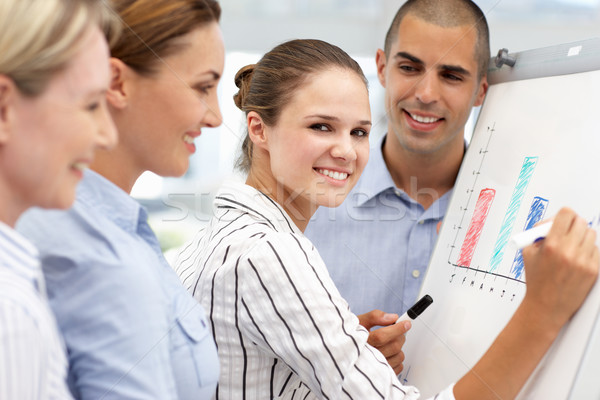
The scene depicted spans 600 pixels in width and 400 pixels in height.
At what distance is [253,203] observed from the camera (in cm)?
105

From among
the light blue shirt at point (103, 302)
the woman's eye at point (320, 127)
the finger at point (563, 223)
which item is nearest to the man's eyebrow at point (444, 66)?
the woman's eye at point (320, 127)

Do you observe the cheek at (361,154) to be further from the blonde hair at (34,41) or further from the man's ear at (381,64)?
the blonde hair at (34,41)

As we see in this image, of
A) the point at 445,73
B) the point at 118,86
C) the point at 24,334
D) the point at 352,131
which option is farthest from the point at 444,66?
the point at 24,334

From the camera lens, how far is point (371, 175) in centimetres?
163

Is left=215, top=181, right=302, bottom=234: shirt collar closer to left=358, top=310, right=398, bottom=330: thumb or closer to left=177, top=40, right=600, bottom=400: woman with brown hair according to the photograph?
left=177, top=40, right=600, bottom=400: woman with brown hair

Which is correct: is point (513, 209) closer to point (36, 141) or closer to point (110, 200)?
point (110, 200)

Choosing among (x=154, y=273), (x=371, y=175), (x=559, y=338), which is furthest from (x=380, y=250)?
(x=154, y=273)

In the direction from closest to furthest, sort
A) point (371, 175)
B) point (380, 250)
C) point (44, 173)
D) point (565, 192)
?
point (44, 173) → point (565, 192) → point (380, 250) → point (371, 175)

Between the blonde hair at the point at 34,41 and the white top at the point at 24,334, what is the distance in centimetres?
14

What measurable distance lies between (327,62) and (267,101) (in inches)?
5.3

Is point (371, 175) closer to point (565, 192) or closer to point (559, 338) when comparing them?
point (565, 192)

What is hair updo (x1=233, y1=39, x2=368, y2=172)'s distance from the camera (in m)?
1.12

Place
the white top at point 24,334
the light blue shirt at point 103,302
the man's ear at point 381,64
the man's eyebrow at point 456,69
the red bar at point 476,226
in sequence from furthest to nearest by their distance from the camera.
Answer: the man's ear at point 381,64 < the man's eyebrow at point 456,69 < the red bar at point 476,226 < the light blue shirt at point 103,302 < the white top at point 24,334

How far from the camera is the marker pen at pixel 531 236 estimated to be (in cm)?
85
